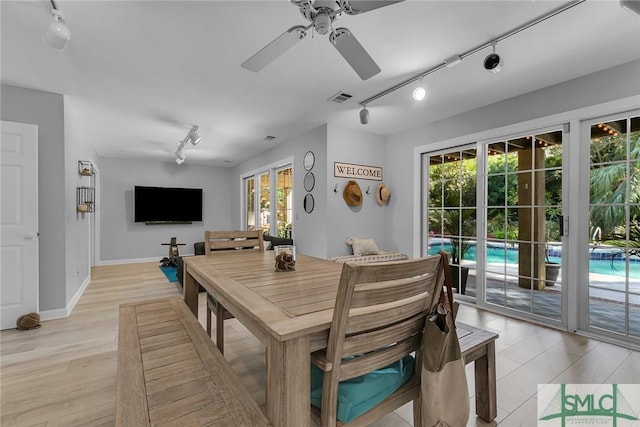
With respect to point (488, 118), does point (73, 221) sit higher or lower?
lower

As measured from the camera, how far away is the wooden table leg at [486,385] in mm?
1461

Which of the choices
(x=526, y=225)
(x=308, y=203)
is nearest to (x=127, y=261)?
(x=308, y=203)

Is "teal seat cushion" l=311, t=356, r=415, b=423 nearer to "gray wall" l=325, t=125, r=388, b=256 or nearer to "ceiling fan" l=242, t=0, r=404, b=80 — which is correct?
"ceiling fan" l=242, t=0, r=404, b=80

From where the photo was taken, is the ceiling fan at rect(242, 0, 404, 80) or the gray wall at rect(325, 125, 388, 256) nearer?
the ceiling fan at rect(242, 0, 404, 80)

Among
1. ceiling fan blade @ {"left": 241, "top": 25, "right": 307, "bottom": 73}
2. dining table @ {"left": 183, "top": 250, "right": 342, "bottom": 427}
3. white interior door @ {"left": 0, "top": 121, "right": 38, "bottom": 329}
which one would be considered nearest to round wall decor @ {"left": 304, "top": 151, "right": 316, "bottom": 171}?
ceiling fan blade @ {"left": 241, "top": 25, "right": 307, "bottom": 73}

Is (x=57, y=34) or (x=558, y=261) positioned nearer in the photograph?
(x=57, y=34)

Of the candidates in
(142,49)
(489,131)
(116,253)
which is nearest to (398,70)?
(489,131)

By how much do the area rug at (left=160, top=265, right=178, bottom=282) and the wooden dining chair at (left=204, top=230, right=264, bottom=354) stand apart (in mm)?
2805

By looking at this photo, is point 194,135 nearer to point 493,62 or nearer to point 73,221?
point 73,221

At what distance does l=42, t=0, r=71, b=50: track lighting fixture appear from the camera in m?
1.68

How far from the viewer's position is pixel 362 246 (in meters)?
4.14

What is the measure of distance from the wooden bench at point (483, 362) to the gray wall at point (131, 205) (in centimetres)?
722

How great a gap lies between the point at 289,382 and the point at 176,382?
554 mm

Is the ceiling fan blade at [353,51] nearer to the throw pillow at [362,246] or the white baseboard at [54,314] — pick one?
the throw pillow at [362,246]
